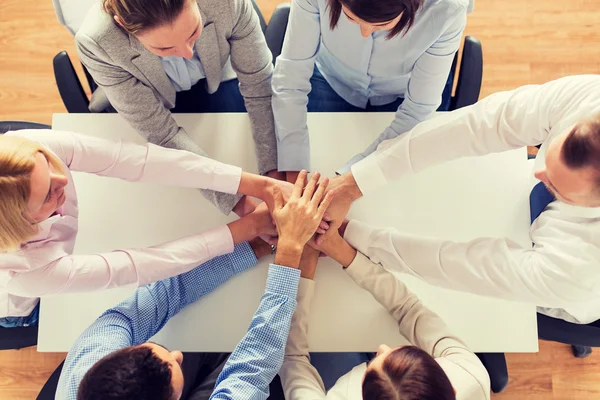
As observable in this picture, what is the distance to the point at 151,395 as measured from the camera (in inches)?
40.9

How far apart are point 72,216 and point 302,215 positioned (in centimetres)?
58

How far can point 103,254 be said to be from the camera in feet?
4.05

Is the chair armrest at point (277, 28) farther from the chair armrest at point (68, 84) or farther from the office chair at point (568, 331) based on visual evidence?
the office chair at point (568, 331)

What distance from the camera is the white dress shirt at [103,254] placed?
1.14 metres

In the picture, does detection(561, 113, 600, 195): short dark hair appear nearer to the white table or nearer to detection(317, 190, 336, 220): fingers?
the white table

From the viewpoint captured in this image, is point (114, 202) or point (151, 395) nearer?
point (151, 395)

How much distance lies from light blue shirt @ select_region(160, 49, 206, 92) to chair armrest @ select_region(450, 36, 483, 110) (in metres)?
0.77

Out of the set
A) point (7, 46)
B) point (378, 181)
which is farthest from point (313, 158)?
point (7, 46)

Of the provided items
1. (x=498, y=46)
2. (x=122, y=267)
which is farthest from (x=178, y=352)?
(x=498, y=46)

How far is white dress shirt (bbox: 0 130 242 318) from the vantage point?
1.14 meters

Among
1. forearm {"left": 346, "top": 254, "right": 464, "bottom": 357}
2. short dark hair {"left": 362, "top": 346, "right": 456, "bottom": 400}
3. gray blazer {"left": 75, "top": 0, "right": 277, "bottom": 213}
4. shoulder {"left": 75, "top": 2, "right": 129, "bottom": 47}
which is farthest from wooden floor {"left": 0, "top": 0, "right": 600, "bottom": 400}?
short dark hair {"left": 362, "top": 346, "right": 456, "bottom": 400}

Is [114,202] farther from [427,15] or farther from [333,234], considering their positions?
[427,15]

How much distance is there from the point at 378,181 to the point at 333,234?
0.18 m

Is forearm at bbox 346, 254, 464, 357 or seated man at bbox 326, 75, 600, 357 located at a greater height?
seated man at bbox 326, 75, 600, 357
